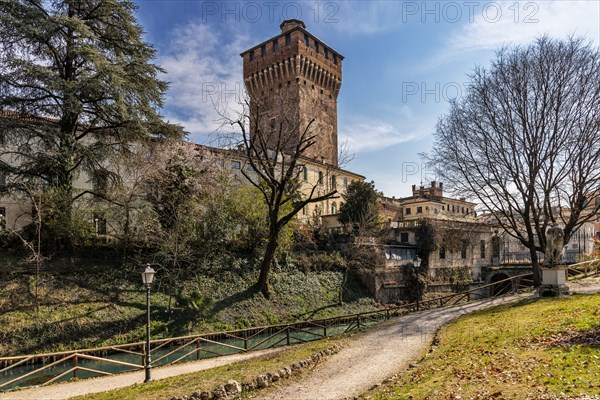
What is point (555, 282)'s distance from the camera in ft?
56.0

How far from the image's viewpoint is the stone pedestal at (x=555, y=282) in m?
16.9

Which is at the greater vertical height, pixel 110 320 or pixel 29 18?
pixel 29 18

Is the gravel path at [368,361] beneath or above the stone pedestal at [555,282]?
beneath

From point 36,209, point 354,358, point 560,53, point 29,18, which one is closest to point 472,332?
point 354,358

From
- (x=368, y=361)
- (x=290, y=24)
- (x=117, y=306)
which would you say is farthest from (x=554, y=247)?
(x=290, y=24)

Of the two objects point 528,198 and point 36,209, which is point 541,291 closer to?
point 528,198

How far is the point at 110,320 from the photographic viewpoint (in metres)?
19.0

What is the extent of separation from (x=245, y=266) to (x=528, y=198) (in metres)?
17.4

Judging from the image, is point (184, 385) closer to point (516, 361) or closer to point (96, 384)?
point (96, 384)

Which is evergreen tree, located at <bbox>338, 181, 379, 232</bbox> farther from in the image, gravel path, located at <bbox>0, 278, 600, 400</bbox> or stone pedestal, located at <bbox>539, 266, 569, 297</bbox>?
gravel path, located at <bbox>0, 278, 600, 400</bbox>

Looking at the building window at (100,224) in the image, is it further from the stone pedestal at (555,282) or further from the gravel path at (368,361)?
the stone pedestal at (555,282)

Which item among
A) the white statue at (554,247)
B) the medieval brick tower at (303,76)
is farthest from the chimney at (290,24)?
the white statue at (554,247)

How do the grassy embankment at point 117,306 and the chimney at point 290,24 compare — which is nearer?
the grassy embankment at point 117,306

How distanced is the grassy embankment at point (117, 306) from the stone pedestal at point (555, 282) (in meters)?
13.2
